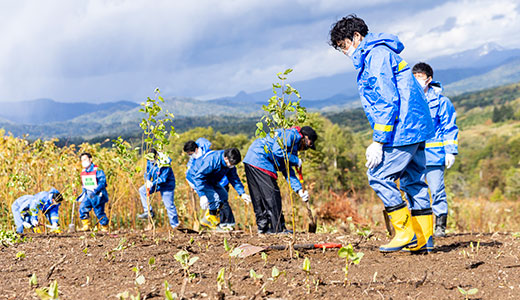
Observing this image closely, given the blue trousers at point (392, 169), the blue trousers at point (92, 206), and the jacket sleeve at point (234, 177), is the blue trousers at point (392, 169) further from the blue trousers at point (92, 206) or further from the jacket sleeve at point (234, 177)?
the blue trousers at point (92, 206)

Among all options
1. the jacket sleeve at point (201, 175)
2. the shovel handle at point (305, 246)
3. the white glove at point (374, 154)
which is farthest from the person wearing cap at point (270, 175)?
the white glove at point (374, 154)

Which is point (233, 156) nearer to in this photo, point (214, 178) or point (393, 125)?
point (214, 178)

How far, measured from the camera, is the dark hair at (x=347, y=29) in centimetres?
350

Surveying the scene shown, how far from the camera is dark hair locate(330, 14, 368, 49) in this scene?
3.50 m

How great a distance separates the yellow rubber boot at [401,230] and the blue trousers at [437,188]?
172cm

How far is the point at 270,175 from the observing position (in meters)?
5.71

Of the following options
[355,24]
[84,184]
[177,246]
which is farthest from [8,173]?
[355,24]

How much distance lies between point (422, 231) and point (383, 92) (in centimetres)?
119

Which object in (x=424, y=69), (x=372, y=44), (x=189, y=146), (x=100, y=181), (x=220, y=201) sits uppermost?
(x=372, y=44)

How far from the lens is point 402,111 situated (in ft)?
10.6

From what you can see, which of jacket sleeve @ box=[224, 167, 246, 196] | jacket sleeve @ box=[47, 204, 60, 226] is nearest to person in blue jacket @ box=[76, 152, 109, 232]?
jacket sleeve @ box=[47, 204, 60, 226]

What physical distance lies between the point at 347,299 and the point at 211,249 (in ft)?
5.97

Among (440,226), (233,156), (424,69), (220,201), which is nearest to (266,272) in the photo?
(440,226)

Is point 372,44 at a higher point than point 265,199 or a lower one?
higher
